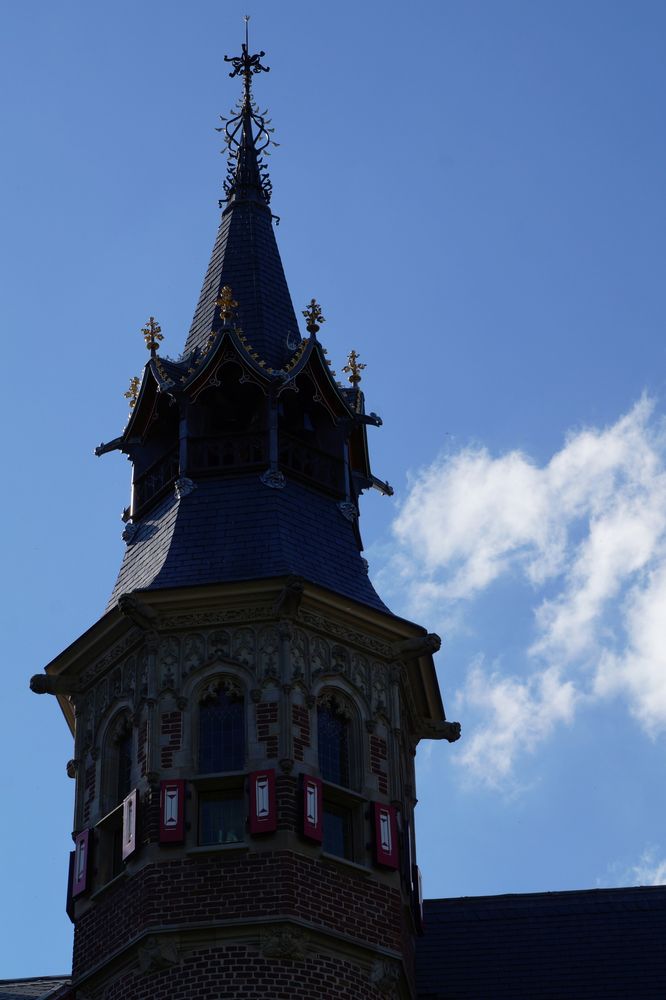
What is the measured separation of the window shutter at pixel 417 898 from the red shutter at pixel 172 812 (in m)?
5.04

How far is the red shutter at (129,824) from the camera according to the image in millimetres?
35656

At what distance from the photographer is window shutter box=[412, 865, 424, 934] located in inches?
1495

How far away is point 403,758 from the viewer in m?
39.4

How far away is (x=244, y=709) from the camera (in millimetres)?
36844

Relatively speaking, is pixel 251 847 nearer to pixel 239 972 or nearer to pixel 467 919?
pixel 239 972

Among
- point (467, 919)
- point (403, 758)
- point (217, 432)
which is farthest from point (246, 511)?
point (467, 919)

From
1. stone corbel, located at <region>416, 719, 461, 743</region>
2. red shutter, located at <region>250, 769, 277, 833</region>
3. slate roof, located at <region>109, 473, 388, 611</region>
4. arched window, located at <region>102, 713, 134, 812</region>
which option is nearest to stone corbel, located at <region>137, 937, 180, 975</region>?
red shutter, located at <region>250, 769, 277, 833</region>

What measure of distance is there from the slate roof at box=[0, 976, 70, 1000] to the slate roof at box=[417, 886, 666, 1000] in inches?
296

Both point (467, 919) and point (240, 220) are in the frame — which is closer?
point (467, 919)

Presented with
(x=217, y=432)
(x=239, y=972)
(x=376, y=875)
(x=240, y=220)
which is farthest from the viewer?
(x=240, y=220)

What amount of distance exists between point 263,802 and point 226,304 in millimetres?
12321

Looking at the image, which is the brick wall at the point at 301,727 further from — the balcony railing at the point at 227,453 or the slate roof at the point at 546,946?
the balcony railing at the point at 227,453

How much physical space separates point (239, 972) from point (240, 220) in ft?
66.3

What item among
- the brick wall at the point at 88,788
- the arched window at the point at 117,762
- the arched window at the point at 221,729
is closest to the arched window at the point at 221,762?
the arched window at the point at 221,729
